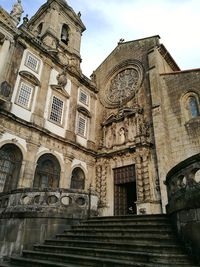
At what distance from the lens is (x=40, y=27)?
2339 centimetres

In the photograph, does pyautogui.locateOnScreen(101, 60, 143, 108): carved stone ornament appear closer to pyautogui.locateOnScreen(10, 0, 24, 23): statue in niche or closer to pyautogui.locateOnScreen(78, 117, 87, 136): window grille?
pyautogui.locateOnScreen(78, 117, 87, 136): window grille

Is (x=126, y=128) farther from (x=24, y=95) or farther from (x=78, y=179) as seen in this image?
(x=24, y=95)

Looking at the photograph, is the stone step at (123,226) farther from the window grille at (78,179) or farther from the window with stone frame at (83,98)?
the window with stone frame at (83,98)

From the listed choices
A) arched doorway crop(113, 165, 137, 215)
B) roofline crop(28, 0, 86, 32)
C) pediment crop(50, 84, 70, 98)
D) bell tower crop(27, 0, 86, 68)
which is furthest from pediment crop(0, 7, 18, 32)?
arched doorway crop(113, 165, 137, 215)

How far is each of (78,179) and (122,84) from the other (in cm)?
1009

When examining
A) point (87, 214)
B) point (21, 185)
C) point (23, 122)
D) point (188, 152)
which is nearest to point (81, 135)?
point (23, 122)

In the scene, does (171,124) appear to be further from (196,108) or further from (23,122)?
(23,122)

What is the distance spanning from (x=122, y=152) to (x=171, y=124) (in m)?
4.30

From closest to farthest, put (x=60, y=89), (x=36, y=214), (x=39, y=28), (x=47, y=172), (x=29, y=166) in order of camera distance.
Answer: (x=36, y=214) → (x=29, y=166) → (x=47, y=172) → (x=60, y=89) → (x=39, y=28)

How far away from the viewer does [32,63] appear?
16.4 m

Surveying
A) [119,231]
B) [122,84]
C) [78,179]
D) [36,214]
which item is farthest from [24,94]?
[119,231]

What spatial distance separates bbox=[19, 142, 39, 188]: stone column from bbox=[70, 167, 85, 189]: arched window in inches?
153

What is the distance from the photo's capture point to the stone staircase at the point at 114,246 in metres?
4.65

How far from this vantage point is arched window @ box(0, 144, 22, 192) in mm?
→ 12562
